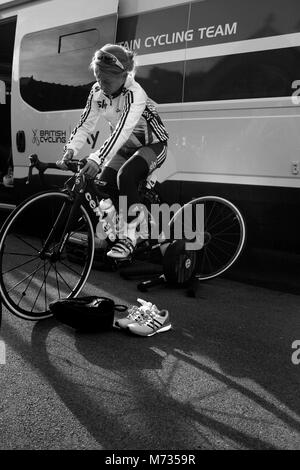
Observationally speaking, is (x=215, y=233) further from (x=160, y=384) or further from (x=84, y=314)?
(x=160, y=384)

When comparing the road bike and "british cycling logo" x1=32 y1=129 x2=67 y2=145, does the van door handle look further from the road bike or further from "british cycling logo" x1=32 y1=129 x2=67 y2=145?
the road bike

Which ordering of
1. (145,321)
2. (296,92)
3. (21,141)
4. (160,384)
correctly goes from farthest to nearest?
(21,141)
(296,92)
(145,321)
(160,384)

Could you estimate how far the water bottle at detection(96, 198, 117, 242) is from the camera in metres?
3.65

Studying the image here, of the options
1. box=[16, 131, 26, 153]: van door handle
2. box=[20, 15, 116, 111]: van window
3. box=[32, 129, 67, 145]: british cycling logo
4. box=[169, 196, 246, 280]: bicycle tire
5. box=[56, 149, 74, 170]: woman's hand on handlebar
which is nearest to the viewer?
box=[56, 149, 74, 170]: woman's hand on handlebar

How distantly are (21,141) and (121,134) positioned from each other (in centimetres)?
288

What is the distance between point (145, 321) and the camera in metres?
3.17

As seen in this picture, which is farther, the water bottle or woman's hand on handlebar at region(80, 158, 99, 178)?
the water bottle

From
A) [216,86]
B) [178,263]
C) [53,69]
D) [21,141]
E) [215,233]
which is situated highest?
[53,69]

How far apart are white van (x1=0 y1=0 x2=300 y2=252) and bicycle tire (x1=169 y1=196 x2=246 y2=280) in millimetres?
98

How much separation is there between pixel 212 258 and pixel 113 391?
243 cm

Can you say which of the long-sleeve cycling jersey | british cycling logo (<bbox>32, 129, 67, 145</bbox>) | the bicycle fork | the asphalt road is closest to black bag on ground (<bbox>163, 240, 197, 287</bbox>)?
the asphalt road

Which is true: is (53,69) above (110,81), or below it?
above

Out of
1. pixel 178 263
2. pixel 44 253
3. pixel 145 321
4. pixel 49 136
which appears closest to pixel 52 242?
pixel 44 253

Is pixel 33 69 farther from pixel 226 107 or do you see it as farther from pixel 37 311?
pixel 37 311
